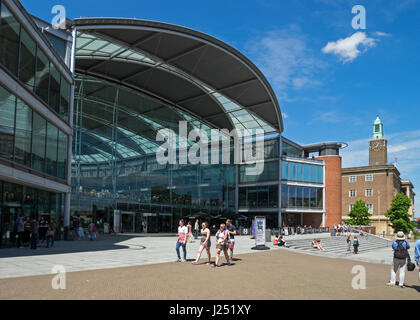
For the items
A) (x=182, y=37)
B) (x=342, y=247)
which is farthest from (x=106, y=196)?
(x=342, y=247)

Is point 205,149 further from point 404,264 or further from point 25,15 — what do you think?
point 404,264

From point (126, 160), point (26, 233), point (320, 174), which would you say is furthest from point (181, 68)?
point (320, 174)

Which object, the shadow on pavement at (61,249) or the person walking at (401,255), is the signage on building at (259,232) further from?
the person walking at (401,255)

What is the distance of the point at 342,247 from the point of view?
34.2m

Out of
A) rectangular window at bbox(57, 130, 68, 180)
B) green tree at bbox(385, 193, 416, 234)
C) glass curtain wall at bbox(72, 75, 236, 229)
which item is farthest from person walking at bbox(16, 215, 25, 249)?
green tree at bbox(385, 193, 416, 234)

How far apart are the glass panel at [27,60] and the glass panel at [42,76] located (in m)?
0.59

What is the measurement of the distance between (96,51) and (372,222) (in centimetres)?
7296

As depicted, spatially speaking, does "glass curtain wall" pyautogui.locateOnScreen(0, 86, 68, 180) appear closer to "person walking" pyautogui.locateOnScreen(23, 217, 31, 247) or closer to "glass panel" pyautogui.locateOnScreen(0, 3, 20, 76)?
"glass panel" pyautogui.locateOnScreen(0, 3, 20, 76)

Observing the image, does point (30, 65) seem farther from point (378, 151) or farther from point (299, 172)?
point (378, 151)

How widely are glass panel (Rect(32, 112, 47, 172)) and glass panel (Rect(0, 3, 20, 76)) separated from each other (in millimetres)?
3617

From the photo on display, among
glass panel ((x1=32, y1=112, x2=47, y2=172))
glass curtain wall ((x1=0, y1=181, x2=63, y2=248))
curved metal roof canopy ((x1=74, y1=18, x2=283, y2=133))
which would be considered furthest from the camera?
curved metal roof canopy ((x1=74, y1=18, x2=283, y2=133))

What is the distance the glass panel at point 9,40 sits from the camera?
17078 mm

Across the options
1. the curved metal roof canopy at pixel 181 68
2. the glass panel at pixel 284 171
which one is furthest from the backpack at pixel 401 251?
the glass panel at pixel 284 171

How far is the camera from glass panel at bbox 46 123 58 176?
2329 cm
